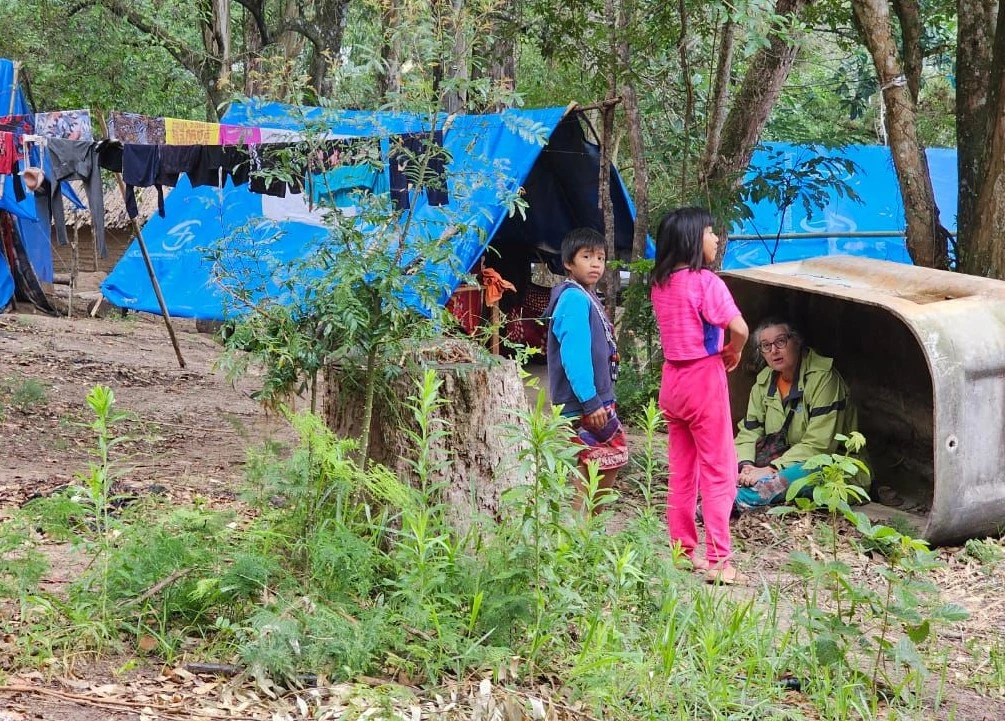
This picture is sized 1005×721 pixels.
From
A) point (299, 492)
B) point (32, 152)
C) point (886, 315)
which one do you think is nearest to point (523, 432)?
point (299, 492)

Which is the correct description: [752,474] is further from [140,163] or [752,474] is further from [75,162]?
[75,162]

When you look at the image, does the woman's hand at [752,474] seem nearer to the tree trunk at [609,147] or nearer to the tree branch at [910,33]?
the tree trunk at [609,147]

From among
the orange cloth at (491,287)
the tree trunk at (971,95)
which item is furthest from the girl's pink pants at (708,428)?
the orange cloth at (491,287)

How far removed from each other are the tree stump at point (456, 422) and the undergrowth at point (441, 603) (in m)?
0.32

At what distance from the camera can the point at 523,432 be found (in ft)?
11.4

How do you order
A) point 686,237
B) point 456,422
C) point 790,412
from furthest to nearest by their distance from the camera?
point 790,412, point 686,237, point 456,422

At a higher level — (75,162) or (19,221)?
(75,162)

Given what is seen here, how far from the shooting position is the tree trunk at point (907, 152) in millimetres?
7383

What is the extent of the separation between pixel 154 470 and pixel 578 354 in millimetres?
2751

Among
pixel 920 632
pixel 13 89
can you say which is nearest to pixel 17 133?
pixel 13 89

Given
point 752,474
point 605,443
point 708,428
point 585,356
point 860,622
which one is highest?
point 585,356

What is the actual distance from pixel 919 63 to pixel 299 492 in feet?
22.3

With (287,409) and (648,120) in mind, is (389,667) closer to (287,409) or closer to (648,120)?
(287,409)

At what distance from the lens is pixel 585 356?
489 centimetres
